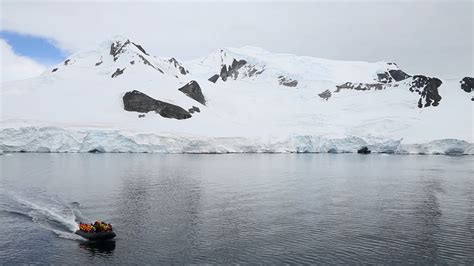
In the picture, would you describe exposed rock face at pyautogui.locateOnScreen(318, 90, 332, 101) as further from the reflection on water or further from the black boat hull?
the reflection on water

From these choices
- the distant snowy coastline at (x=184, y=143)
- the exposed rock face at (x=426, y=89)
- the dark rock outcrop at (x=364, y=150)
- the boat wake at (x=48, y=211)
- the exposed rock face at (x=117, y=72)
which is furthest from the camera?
the exposed rock face at (x=426, y=89)

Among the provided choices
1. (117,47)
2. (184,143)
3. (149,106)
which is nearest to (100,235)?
(184,143)

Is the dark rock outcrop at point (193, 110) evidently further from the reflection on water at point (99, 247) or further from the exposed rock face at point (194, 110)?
the reflection on water at point (99, 247)

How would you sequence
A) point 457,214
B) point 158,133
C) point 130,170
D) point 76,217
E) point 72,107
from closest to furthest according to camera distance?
point 76,217
point 457,214
point 130,170
point 158,133
point 72,107

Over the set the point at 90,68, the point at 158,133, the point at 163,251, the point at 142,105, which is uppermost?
the point at 90,68

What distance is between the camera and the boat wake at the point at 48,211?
2938cm

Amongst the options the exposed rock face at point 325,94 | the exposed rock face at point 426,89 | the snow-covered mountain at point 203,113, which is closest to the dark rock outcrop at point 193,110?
the snow-covered mountain at point 203,113

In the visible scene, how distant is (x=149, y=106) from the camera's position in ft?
421

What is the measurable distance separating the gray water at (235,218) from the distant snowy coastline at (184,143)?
4467cm

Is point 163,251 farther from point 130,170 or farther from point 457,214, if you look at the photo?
point 130,170

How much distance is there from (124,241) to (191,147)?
85.4 m

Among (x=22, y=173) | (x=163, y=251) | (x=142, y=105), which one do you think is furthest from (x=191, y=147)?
(x=163, y=251)

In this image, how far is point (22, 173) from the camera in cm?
5662

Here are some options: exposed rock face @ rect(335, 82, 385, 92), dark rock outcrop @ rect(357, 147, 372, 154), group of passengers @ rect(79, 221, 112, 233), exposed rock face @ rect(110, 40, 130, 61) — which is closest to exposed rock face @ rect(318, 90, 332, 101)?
exposed rock face @ rect(335, 82, 385, 92)
